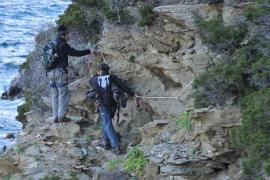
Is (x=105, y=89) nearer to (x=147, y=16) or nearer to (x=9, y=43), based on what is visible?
(x=147, y=16)

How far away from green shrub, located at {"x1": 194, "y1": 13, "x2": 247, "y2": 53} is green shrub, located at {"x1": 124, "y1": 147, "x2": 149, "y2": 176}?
2184mm

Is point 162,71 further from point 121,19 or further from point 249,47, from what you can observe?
point 249,47

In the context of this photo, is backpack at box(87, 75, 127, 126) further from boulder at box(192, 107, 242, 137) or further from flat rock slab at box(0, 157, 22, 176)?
boulder at box(192, 107, 242, 137)

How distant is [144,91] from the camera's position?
12898mm

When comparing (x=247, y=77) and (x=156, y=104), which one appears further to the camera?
(x=156, y=104)

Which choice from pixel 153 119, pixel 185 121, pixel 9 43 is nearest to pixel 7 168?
pixel 153 119

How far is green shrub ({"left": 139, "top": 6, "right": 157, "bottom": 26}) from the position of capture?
42.0 feet

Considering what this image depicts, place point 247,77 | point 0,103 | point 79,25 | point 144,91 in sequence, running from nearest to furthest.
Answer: point 247,77 < point 144,91 < point 79,25 < point 0,103

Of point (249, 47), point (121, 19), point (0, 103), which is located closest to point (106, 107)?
point (121, 19)

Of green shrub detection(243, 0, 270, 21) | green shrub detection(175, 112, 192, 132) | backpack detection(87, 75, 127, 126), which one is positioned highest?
green shrub detection(243, 0, 270, 21)

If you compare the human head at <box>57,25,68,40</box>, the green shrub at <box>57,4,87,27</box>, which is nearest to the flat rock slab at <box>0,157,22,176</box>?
the human head at <box>57,25,68,40</box>

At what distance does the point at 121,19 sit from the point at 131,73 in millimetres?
1270

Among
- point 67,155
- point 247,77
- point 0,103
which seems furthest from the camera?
point 0,103

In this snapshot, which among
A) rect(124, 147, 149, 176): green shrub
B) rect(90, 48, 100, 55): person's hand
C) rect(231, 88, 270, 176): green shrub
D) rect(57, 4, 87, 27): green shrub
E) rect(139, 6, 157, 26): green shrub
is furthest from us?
rect(57, 4, 87, 27): green shrub
